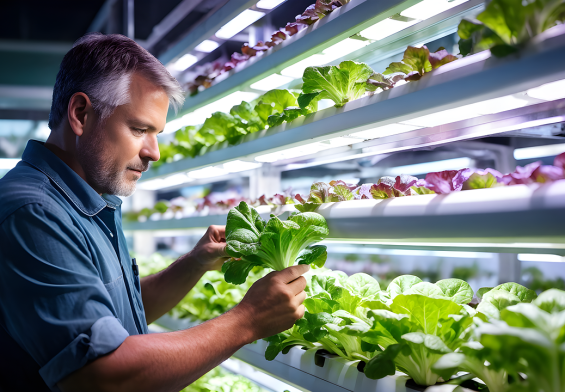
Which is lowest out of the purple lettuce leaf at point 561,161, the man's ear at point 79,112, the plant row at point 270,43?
the purple lettuce leaf at point 561,161

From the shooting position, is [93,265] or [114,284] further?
[114,284]

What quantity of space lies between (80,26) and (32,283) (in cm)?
466

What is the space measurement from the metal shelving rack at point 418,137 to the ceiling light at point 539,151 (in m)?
0.04

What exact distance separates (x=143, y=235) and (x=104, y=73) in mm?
2872

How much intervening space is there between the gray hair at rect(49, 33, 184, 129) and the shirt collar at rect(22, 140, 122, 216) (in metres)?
0.17

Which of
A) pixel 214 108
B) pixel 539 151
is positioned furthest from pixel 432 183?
pixel 214 108

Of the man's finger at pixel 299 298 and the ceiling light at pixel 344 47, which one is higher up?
the ceiling light at pixel 344 47

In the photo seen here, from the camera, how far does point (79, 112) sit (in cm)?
133

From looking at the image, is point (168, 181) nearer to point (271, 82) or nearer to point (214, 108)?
point (214, 108)

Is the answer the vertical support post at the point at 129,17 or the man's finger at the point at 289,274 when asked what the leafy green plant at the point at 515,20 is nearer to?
the man's finger at the point at 289,274

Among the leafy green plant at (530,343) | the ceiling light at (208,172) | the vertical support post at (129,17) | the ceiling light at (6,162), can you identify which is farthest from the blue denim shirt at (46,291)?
the ceiling light at (6,162)

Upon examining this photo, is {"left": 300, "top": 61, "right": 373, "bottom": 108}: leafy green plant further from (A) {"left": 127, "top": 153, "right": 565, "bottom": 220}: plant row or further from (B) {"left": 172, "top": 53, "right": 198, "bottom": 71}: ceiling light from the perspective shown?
(B) {"left": 172, "top": 53, "right": 198, "bottom": 71}: ceiling light

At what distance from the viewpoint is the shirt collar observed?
1.24 meters

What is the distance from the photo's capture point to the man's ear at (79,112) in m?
1.32
